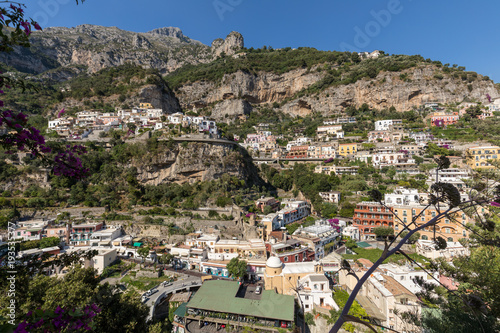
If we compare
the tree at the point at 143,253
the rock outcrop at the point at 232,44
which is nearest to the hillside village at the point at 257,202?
the tree at the point at 143,253

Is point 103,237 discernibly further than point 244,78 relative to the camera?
No

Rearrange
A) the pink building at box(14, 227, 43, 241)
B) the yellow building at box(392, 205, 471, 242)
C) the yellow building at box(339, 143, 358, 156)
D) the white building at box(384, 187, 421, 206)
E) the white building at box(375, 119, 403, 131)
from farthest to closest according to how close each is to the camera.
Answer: the white building at box(375, 119, 403, 131)
the yellow building at box(339, 143, 358, 156)
the white building at box(384, 187, 421, 206)
the pink building at box(14, 227, 43, 241)
the yellow building at box(392, 205, 471, 242)

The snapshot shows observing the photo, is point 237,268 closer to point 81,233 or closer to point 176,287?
point 176,287

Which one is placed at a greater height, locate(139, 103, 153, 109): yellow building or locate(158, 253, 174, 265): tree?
locate(139, 103, 153, 109): yellow building

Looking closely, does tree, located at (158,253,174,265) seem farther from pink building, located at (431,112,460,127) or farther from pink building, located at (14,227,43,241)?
pink building, located at (431,112,460,127)

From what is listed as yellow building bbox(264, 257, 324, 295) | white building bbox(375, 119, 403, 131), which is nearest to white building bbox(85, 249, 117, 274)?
yellow building bbox(264, 257, 324, 295)

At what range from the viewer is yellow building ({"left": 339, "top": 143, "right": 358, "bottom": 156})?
35.9 m

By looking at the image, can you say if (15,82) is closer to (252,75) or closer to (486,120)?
(486,120)

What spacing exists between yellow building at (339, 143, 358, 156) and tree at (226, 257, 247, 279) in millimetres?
26800

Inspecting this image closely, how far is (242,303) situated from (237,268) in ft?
11.8

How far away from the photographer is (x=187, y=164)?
2747 centimetres

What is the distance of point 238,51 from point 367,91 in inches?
1918

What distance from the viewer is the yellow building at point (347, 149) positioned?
35.9 meters

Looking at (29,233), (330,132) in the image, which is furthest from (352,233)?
(29,233)
